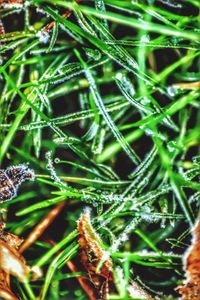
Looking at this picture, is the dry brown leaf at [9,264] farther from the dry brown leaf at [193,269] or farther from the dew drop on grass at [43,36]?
the dew drop on grass at [43,36]

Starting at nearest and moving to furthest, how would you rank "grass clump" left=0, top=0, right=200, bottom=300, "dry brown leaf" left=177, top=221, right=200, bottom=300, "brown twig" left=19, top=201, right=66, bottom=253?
"dry brown leaf" left=177, top=221, right=200, bottom=300 → "grass clump" left=0, top=0, right=200, bottom=300 → "brown twig" left=19, top=201, right=66, bottom=253

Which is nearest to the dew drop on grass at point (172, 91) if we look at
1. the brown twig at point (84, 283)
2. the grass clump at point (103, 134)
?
the grass clump at point (103, 134)

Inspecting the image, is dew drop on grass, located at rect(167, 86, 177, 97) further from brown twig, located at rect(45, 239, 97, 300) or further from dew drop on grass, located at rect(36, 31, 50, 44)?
brown twig, located at rect(45, 239, 97, 300)

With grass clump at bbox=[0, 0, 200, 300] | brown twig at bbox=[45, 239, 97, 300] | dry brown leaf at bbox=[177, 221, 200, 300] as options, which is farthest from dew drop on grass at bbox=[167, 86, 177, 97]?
brown twig at bbox=[45, 239, 97, 300]

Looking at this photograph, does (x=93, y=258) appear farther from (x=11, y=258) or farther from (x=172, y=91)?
(x=172, y=91)

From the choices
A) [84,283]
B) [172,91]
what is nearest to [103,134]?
[172,91]

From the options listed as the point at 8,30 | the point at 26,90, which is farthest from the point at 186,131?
the point at 8,30
